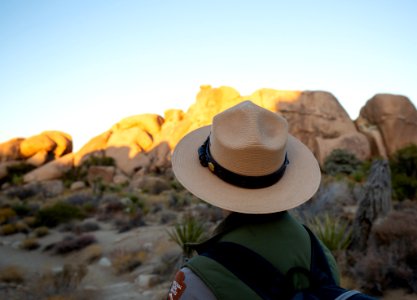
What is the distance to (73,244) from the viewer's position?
10.7 metres

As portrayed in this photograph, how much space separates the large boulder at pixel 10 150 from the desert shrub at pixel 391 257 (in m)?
37.3

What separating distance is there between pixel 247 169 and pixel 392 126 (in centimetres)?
3060

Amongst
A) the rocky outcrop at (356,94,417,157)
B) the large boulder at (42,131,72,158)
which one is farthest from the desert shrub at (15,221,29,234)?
the large boulder at (42,131,72,158)

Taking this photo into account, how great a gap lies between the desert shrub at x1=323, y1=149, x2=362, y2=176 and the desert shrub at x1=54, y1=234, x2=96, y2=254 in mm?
17948

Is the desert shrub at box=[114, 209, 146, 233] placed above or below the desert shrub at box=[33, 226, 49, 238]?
below

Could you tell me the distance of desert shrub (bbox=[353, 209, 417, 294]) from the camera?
5387mm

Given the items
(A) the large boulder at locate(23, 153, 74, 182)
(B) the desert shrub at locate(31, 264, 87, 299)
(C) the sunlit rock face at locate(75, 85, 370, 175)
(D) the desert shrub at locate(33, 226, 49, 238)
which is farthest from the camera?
(A) the large boulder at locate(23, 153, 74, 182)

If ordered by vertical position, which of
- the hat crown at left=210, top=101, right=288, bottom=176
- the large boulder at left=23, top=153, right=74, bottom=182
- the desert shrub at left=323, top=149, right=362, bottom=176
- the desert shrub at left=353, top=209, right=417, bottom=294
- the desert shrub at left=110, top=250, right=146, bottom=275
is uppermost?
the hat crown at left=210, top=101, right=288, bottom=176

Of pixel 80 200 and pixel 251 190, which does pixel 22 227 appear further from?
pixel 251 190

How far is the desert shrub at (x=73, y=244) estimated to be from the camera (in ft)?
34.5

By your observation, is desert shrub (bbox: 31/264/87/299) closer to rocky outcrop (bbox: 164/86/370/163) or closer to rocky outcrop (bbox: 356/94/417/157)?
rocky outcrop (bbox: 164/86/370/163)

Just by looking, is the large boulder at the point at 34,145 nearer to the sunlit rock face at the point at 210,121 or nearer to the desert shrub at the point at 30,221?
the sunlit rock face at the point at 210,121

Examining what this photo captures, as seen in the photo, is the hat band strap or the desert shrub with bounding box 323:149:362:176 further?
the desert shrub with bounding box 323:149:362:176

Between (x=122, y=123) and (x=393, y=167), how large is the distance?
31243 millimetres
